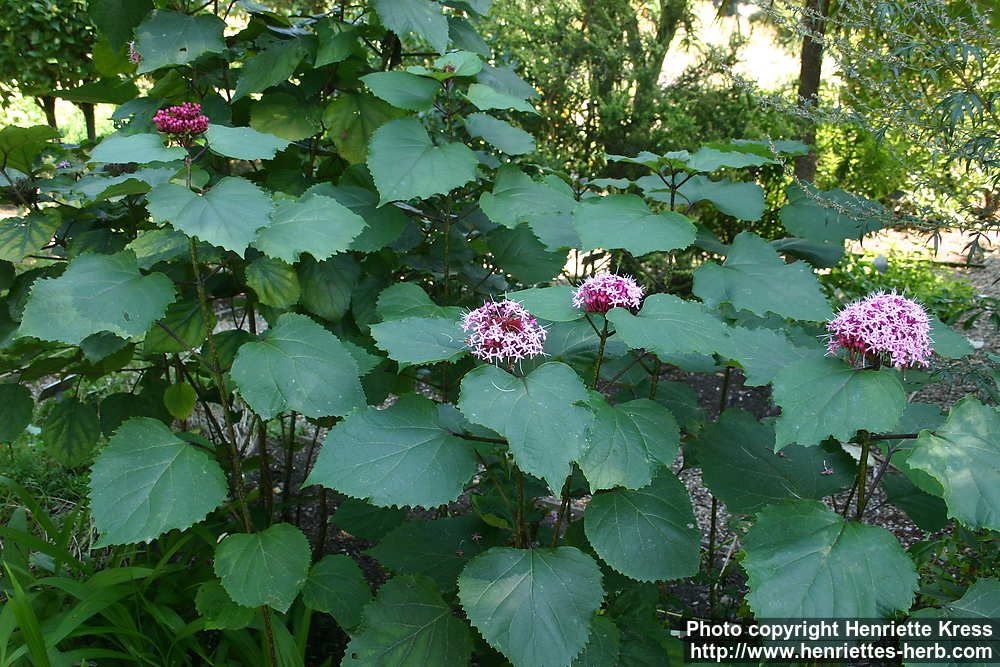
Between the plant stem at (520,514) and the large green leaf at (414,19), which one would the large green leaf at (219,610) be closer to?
the plant stem at (520,514)

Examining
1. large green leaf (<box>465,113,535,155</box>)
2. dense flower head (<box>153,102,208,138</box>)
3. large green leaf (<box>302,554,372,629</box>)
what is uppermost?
dense flower head (<box>153,102,208,138</box>)

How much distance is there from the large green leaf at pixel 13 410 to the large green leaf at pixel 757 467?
1887 millimetres

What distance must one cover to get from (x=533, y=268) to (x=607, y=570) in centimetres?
81

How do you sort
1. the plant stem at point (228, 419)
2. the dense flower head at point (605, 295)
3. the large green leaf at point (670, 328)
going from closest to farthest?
the large green leaf at point (670, 328)
the dense flower head at point (605, 295)
the plant stem at point (228, 419)

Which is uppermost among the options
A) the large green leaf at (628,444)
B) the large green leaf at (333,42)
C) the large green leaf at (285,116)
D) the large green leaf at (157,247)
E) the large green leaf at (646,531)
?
the large green leaf at (333,42)

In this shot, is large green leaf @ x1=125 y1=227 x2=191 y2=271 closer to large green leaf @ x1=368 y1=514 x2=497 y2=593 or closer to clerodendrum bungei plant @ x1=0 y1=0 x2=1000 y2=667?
clerodendrum bungei plant @ x1=0 y1=0 x2=1000 y2=667

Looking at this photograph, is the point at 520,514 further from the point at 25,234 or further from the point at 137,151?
the point at 25,234

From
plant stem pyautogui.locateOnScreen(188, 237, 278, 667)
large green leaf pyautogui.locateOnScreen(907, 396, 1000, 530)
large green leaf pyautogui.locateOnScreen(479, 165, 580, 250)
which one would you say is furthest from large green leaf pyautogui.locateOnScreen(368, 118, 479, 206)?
large green leaf pyautogui.locateOnScreen(907, 396, 1000, 530)

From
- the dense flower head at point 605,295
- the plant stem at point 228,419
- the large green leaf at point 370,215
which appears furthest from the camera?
the large green leaf at point 370,215

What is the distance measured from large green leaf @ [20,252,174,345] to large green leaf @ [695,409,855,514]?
4.08 feet

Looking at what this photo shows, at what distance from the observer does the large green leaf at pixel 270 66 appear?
1970mm

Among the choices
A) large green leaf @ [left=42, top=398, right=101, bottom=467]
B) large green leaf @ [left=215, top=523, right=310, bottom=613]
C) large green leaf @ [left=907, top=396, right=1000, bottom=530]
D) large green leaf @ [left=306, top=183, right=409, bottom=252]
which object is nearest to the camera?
large green leaf @ [left=907, top=396, right=1000, bottom=530]

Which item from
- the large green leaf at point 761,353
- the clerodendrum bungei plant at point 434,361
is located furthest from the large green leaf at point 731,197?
the large green leaf at point 761,353

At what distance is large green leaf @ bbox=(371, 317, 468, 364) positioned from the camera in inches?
55.3
